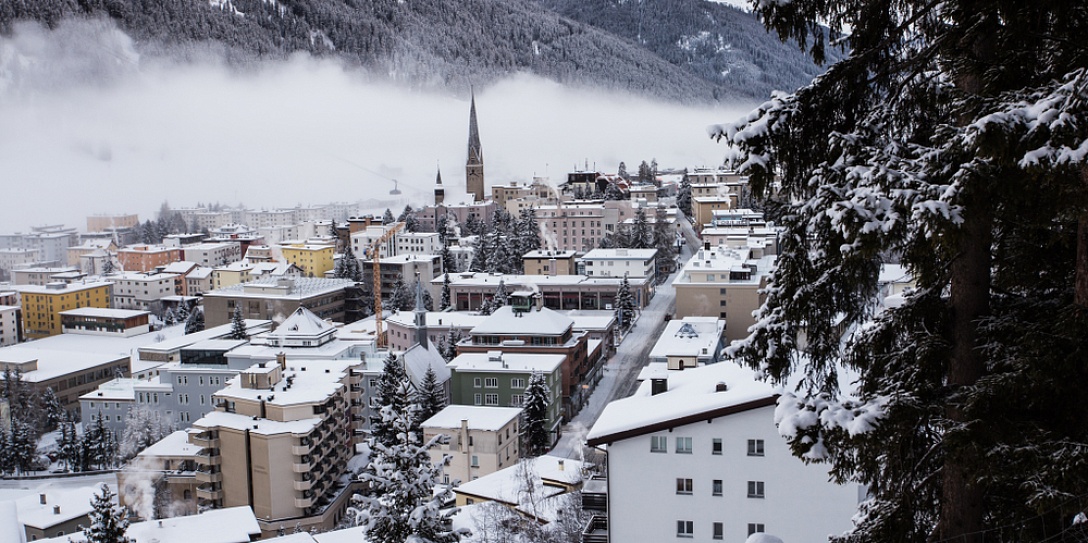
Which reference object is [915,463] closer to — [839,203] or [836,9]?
[839,203]

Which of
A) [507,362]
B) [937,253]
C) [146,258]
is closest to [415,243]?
[146,258]

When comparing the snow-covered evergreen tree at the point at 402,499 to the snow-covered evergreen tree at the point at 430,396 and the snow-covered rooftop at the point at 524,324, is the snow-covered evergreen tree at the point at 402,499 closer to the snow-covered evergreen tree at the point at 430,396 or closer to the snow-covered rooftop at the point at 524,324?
the snow-covered evergreen tree at the point at 430,396

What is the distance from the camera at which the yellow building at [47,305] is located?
3984 cm

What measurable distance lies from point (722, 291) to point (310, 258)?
95.3 ft

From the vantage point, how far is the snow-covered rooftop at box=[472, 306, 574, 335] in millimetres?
21703

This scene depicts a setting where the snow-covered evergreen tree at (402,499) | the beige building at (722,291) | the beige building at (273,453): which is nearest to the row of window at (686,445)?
the snow-covered evergreen tree at (402,499)

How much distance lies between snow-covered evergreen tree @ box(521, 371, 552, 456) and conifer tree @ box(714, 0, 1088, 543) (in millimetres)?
15192

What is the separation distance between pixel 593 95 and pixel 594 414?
81508mm

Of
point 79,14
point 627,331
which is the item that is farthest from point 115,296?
point 79,14

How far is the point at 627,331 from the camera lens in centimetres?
2739

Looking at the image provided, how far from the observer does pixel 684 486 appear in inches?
314

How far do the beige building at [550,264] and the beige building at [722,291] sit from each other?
32.6ft

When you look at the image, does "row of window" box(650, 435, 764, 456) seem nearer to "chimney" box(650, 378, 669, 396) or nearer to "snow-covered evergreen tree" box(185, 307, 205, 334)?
"chimney" box(650, 378, 669, 396)

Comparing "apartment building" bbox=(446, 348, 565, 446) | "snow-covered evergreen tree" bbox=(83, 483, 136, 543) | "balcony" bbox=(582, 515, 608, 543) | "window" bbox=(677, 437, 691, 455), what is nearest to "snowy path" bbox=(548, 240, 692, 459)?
"apartment building" bbox=(446, 348, 565, 446)
